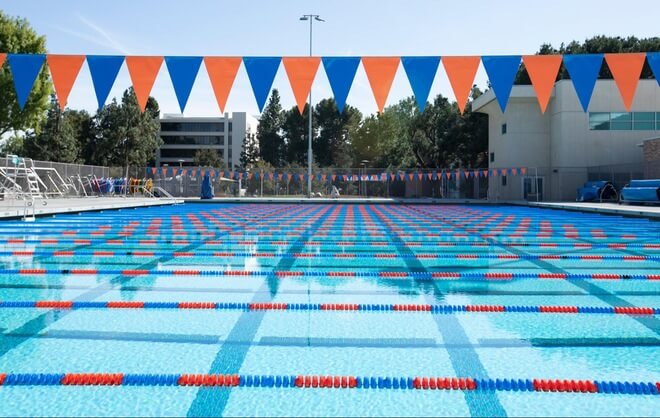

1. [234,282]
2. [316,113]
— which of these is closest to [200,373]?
[234,282]

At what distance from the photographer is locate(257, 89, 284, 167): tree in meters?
63.6

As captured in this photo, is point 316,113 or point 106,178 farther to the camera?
point 316,113

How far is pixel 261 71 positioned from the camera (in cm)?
1200

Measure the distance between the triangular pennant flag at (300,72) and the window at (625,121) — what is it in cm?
1968

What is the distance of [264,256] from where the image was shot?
23.7 ft

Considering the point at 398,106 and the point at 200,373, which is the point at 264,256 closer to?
the point at 200,373

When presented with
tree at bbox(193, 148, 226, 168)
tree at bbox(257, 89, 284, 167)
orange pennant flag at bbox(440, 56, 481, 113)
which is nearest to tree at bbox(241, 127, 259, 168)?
tree at bbox(257, 89, 284, 167)

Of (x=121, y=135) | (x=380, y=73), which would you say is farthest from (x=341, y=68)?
(x=121, y=135)

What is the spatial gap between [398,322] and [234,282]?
208 cm

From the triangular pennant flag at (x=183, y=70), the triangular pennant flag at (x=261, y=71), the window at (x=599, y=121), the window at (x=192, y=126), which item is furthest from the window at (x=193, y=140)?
the triangular pennant flag at (x=261, y=71)

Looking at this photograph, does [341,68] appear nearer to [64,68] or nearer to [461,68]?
[461,68]

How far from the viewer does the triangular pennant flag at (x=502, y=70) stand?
460 inches

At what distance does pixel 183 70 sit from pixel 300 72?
101 inches

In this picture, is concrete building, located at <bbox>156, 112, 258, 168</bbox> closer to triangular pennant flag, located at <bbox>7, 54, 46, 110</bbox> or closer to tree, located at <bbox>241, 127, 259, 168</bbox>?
tree, located at <bbox>241, 127, 259, 168</bbox>
